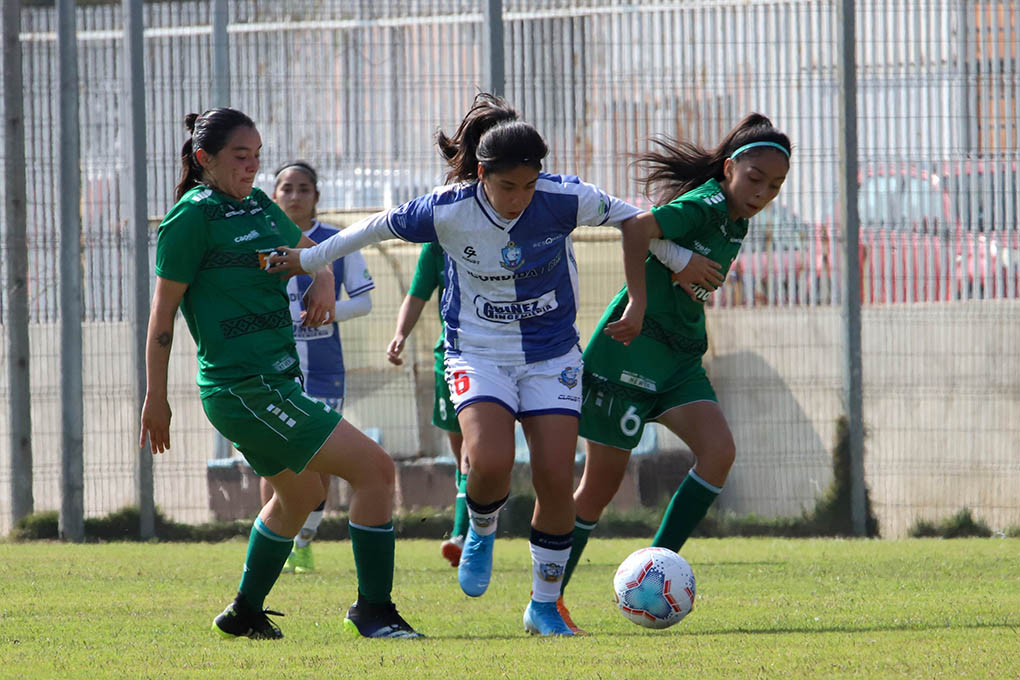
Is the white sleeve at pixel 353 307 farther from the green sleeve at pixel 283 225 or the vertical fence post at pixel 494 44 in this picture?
the vertical fence post at pixel 494 44

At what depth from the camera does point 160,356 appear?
515cm

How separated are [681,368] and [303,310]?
108 inches

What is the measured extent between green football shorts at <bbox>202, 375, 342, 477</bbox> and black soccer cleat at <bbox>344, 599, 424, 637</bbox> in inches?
24.4

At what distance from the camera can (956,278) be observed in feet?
33.0

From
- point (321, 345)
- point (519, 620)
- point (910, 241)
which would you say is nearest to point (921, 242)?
point (910, 241)

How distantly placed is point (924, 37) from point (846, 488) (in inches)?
128

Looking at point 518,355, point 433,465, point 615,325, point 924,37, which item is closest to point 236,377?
point 518,355

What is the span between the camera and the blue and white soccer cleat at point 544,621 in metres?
5.31

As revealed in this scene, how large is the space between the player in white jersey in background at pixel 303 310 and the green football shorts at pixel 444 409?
0.63 m

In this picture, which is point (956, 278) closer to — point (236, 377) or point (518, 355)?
point (518, 355)

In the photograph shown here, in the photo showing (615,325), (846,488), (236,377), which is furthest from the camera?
(846,488)

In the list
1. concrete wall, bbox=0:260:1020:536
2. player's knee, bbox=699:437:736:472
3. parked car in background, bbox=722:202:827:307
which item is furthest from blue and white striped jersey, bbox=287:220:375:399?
parked car in background, bbox=722:202:827:307

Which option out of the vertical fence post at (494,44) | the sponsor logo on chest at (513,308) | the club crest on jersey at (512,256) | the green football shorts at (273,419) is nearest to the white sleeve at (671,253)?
the sponsor logo on chest at (513,308)

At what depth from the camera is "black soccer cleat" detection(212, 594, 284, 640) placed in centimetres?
534
